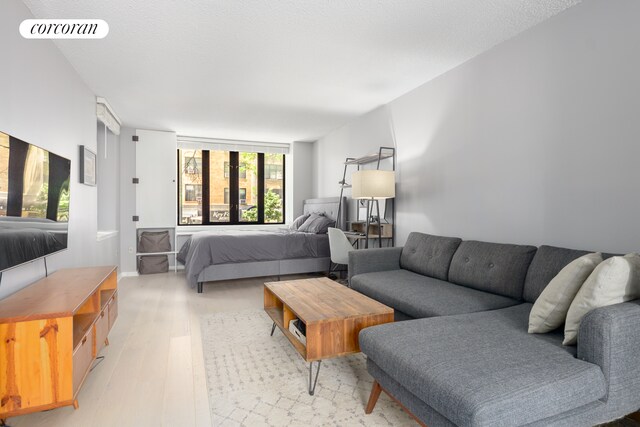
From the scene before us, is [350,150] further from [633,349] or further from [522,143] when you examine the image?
[633,349]

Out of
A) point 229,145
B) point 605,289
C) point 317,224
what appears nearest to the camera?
point 605,289

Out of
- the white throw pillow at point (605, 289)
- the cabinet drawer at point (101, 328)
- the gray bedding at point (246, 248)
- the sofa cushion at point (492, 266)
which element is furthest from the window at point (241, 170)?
the white throw pillow at point (605, 289)

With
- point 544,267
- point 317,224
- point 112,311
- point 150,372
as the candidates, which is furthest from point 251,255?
point 544,267

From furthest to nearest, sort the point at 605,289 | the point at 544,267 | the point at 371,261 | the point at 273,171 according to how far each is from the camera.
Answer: the point at 273,171
the point at 371,261
the point at 544,267
the point at 605,289

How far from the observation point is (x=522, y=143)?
2.62 m

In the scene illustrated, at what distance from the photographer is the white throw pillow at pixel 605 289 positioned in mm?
1454

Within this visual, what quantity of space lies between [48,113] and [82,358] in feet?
6.01

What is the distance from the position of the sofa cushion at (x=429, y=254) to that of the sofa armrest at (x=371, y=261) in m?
0.11

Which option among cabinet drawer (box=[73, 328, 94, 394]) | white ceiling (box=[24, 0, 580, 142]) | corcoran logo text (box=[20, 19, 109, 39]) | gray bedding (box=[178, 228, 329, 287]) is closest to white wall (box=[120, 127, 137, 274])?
gray bedding (box=[178, 228, 329, 287])

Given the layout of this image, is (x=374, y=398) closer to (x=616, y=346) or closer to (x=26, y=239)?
(x=616, y=346)

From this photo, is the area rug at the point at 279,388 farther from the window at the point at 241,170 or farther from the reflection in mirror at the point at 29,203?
the window at the point at 241,170

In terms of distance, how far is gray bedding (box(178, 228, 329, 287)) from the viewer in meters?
4.27

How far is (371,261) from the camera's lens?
10.9ft

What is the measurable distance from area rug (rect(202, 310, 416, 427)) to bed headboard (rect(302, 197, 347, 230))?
258 cm
